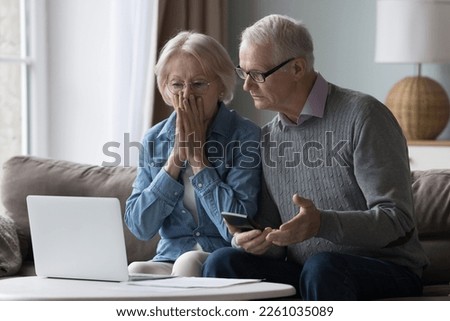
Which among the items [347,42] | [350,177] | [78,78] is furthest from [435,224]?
[78,78]

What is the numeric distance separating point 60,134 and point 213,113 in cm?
218

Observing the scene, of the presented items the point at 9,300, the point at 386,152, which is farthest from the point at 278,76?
the point at 9,300

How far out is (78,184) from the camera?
338 cm

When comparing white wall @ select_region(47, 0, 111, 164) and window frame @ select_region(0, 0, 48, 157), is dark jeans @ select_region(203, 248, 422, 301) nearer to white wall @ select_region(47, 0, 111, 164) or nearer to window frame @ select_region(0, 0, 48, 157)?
white wall @ select_region(47, 0, 111, 164)

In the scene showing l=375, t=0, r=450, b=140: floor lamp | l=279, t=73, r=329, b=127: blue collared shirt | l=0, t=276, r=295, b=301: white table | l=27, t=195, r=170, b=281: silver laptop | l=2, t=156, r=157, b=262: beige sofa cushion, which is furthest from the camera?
l=375, t=0, r=450, b=140: floor lamp

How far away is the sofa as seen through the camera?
9.53 feet

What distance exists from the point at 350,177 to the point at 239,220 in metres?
0.36

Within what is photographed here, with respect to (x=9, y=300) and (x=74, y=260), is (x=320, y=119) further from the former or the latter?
(x=9, y=300)

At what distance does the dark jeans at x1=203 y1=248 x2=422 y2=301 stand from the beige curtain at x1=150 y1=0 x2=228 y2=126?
7.53 ft

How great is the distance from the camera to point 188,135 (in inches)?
114

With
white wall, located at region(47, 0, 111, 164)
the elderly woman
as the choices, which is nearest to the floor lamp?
white wall, located at region(47, 0, 111, 164)

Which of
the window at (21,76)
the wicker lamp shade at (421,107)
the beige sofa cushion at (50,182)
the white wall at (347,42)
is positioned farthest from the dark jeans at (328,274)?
the white wall at (347,42)

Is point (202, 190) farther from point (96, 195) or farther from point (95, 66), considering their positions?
point (95, 66)

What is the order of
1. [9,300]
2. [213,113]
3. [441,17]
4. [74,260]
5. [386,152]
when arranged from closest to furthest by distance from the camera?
[9,300], [74,260], [386,152], [213,113], [441,17]
